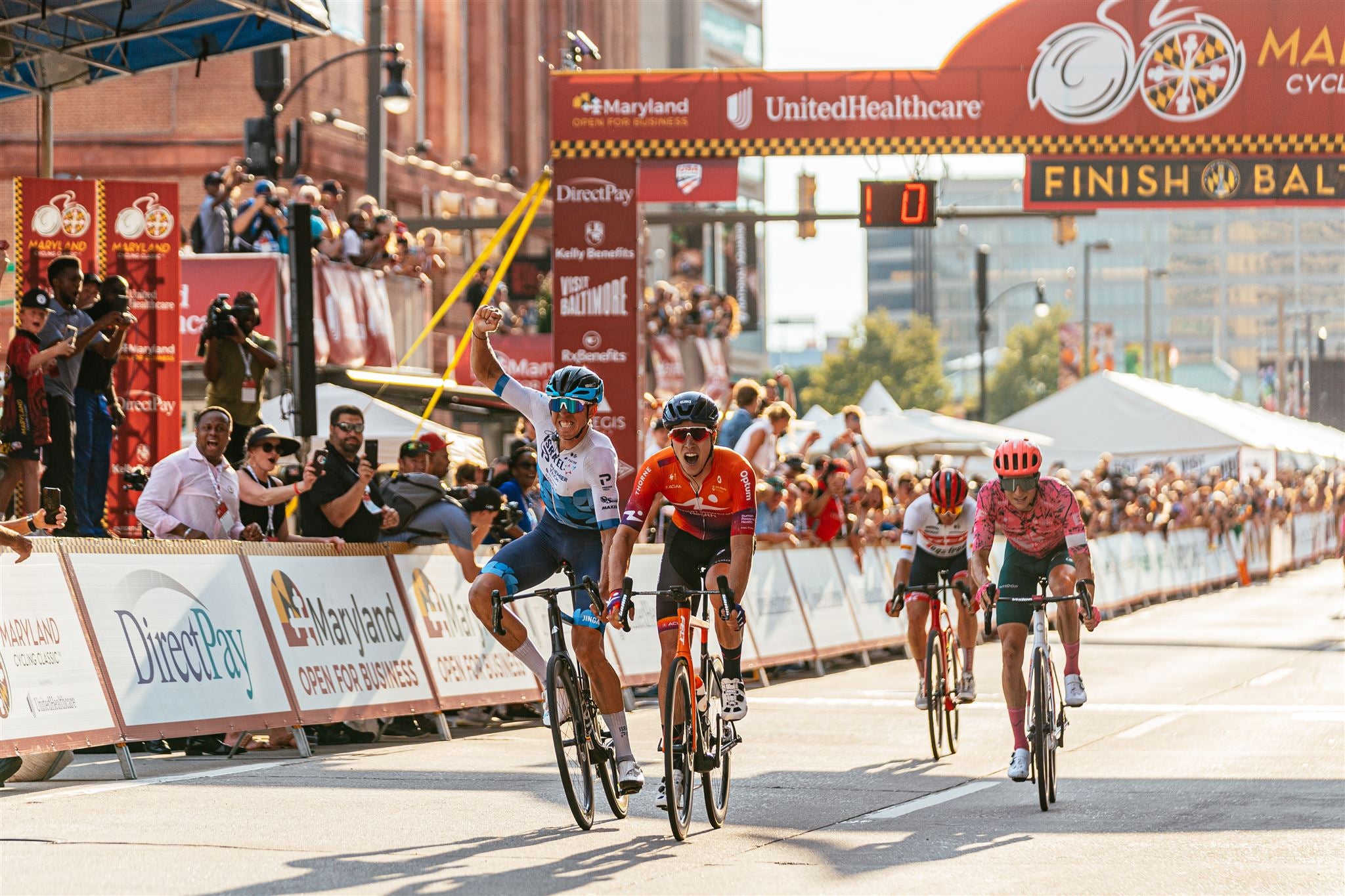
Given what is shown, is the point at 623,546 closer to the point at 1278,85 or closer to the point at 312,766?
the point at 312,766

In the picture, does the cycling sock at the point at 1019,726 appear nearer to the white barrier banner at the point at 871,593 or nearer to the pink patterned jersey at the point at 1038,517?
the pink patterned jersey at the point at 1038,517

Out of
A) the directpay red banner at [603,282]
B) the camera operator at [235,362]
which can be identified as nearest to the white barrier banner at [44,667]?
the camera operator at [235,362]

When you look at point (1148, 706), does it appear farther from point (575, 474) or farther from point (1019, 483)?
point (575, 474)

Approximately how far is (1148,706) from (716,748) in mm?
7980

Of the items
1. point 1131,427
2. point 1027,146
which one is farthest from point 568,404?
point 1131,427

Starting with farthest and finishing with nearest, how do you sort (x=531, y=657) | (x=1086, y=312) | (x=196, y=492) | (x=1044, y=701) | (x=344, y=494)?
1. (x=1086, y=312)
2. (x=344, y=494)
3. (x=196, y=492)
4. (x=531, y=657)
5. (x=1044, y=701)

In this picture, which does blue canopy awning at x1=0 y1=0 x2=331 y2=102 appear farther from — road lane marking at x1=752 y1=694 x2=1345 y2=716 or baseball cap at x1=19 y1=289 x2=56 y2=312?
road lane marking at x1=752 y1=694 x2=1345 y2=716

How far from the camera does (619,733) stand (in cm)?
942

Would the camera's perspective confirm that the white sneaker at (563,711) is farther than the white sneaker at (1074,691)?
No

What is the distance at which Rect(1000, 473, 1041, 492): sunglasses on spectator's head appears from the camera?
437 inches

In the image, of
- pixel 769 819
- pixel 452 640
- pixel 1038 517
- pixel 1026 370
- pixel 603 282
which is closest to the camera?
pixel 769 819

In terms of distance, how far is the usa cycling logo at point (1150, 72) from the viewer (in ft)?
74.7

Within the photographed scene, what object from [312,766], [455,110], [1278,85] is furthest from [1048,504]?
[455,110]

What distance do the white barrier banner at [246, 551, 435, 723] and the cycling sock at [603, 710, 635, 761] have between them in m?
3.52
